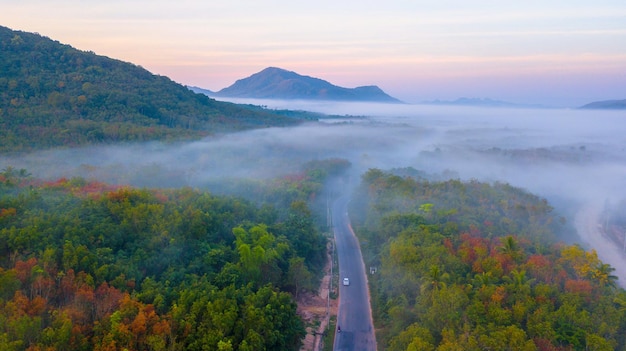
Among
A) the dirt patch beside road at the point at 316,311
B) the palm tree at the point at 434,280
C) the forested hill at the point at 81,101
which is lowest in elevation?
the dirt patch beside road at the point at 316,311

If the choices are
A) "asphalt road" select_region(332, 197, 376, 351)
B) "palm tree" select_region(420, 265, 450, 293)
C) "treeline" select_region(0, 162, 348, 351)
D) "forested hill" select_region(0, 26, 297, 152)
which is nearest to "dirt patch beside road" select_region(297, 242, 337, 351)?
"asphalt road" select_region(332, 197, 376, 351)

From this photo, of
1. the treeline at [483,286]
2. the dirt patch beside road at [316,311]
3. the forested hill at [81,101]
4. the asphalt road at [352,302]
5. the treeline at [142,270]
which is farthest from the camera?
the forested hill at [81,101]

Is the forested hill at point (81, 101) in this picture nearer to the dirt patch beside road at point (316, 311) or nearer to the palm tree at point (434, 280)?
the dirt patch beside road at point (316, 311)

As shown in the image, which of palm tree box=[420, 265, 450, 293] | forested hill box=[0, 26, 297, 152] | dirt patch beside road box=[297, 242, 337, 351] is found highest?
forested hill box=[0, 26, 297, 152]

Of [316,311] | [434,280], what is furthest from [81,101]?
[434,280]

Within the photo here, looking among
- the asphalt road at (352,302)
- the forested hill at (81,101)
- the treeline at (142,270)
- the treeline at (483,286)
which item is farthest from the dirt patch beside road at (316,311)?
the forested hill at (81,101)

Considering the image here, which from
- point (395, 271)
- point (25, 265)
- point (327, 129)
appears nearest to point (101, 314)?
point (25, 265)

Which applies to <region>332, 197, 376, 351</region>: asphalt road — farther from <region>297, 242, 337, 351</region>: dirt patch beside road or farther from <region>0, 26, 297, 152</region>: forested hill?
<region>0, 26, 297, 152</region>: forested hill
